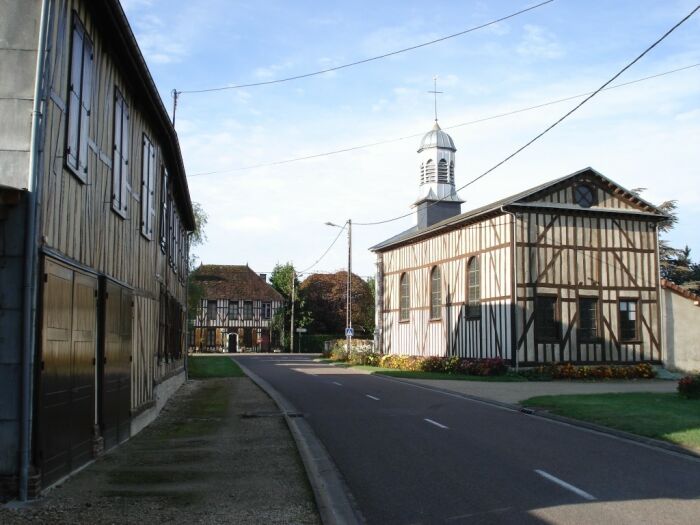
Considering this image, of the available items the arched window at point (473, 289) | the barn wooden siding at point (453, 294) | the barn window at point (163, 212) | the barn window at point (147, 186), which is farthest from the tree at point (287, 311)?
the barn window at point (147, 186)

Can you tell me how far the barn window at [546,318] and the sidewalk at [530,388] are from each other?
272cm

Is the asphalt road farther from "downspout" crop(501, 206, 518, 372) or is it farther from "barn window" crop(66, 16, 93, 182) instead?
"downspout" crop(501, 206, 518, 372)

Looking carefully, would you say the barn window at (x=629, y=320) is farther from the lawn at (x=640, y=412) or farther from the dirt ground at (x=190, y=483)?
the dirt ground at (x=190, y=483)

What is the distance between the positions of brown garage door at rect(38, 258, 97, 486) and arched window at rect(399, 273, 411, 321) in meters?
32.9

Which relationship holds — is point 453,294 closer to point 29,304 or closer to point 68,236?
point 68,236

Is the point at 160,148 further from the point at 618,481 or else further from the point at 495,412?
the point at 618,481

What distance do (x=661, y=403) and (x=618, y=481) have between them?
10.00 meters

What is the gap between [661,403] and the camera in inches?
699

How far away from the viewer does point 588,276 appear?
31.2 meters

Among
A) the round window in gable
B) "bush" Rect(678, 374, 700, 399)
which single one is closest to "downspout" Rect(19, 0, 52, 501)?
"bush" Rect(678, 374, 700, 399)

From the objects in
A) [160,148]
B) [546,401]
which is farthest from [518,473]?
[160,148]

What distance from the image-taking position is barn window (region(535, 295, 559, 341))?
3025 centimetres

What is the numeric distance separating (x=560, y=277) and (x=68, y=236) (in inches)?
1008

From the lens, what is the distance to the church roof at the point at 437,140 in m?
42.7
